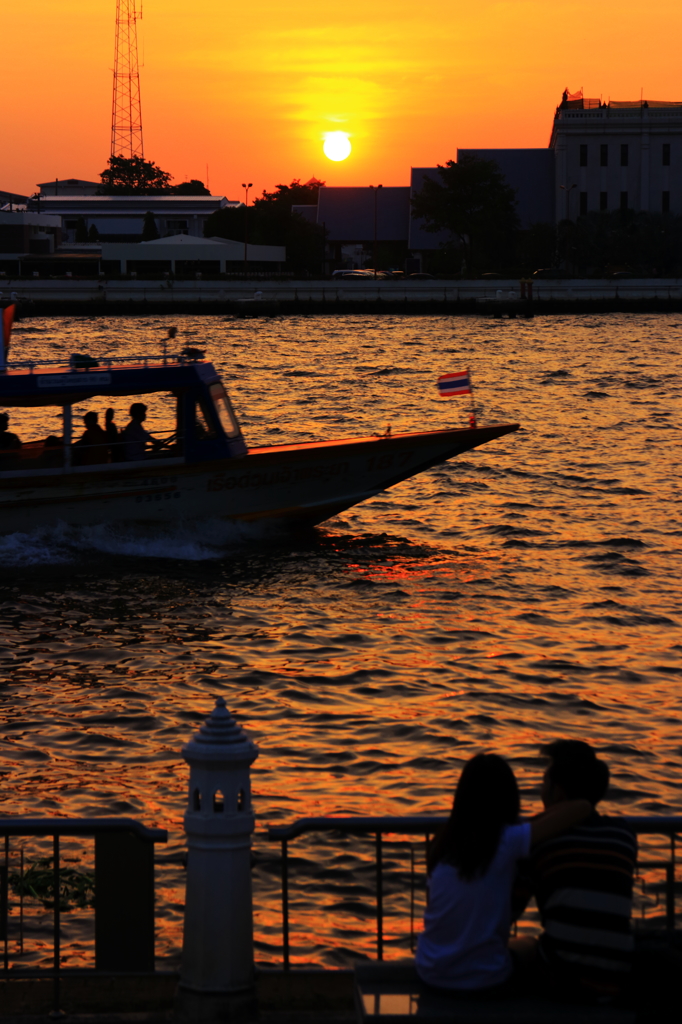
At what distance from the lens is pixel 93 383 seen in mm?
17594

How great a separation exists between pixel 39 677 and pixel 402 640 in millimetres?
4220

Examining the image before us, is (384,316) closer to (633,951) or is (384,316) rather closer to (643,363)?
(643,363)

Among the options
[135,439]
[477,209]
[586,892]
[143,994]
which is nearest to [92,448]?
[135,439]

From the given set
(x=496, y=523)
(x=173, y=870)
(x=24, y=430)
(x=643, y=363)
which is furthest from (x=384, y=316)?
(x=173, y=870)

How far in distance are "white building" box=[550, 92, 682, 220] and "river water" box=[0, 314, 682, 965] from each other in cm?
11323

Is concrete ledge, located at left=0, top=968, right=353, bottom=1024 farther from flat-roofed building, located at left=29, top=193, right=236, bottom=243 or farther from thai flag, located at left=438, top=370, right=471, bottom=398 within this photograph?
flat-roofed building, located at left=29, top=193, right=236, bottom=243

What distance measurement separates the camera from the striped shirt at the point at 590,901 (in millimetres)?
4758

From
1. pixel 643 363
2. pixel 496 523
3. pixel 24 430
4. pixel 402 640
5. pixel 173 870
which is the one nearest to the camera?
pixel 173 870

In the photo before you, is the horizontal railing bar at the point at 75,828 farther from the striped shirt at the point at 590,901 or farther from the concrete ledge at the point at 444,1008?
the striped shirt at the point at 590,901

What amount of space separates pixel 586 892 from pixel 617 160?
142 meters

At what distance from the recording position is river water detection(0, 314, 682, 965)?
1031cm

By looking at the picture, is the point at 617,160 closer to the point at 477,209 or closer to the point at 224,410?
the point at 477,209

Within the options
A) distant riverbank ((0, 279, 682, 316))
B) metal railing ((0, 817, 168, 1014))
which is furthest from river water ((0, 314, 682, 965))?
distant riverbank ((0, 279, 682, 316))

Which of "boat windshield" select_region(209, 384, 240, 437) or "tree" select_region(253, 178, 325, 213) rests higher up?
"tree" select_region(253, 178, 325, 213)
